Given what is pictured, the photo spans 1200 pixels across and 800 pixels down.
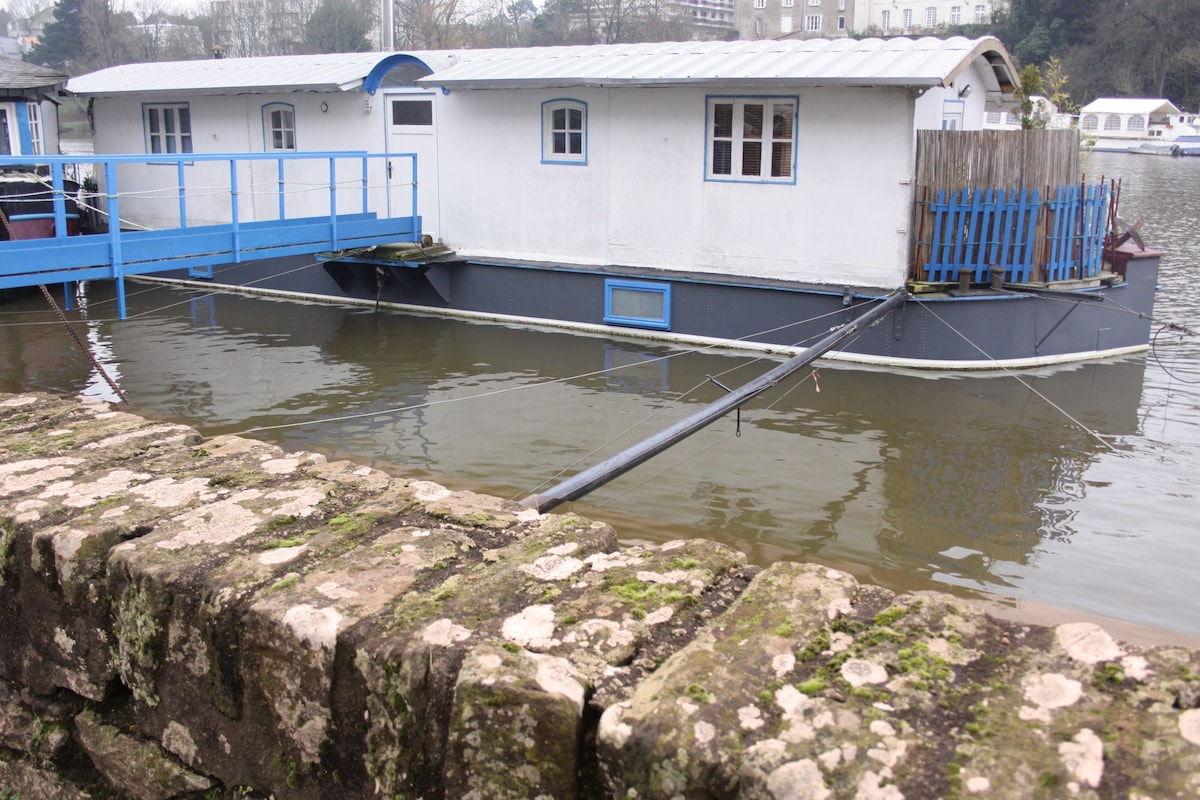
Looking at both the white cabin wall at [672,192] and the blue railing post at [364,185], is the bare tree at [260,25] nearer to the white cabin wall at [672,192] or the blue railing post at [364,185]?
the blue railing post at [364,185]

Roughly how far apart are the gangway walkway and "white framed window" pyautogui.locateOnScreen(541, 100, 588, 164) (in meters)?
2.33

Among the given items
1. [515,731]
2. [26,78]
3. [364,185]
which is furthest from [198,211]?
[515,731]

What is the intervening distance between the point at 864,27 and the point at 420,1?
5433cm

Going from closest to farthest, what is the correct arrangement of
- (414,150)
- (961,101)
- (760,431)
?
(760,431) < (961,101) < (414,150)

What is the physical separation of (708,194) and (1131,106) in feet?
211

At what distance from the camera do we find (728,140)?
13695mm

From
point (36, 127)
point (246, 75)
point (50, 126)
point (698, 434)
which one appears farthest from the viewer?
point (50, 126)

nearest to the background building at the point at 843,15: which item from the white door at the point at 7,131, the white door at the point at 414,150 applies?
the white door at the point at 7,131

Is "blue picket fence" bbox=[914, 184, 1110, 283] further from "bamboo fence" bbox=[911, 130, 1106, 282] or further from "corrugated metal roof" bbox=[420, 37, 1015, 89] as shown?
"corrugated metal roof" bbox=[420, 37, 1015, 89]

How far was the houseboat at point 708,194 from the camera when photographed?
1255 cm

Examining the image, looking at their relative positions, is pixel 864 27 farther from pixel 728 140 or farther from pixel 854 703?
pixel 854 703

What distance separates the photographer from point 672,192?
46.5 feet

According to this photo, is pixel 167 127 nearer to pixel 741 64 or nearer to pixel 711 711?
pixel 741 64

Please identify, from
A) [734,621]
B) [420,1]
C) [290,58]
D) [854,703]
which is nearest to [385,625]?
[734,621]
